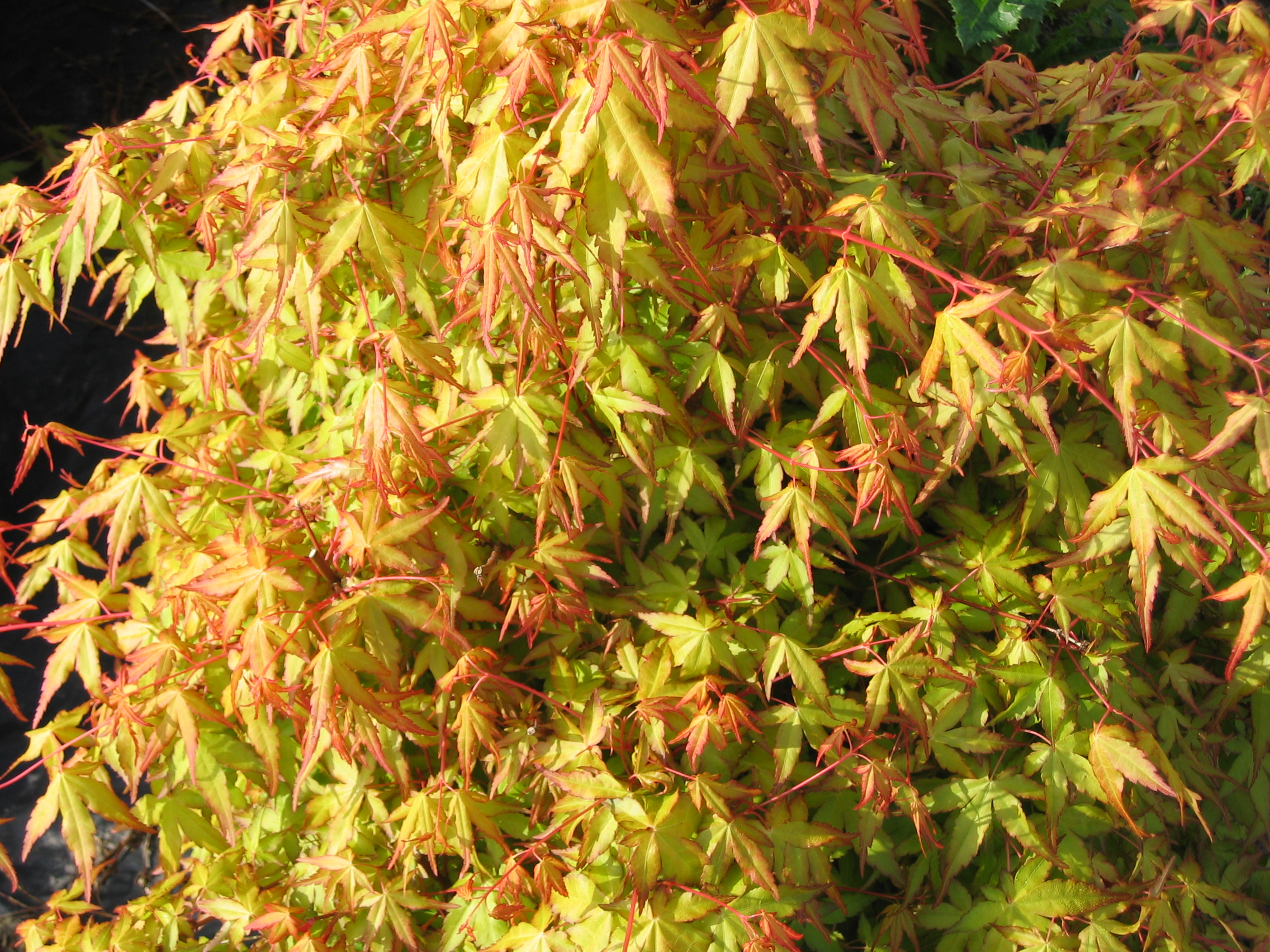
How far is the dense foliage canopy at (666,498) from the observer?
1269 millimetres

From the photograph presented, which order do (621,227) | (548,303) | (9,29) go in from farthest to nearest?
(9,29), (548,303), (621,227)

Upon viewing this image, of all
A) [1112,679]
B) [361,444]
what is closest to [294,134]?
[361,444]

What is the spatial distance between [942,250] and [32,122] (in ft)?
11.3

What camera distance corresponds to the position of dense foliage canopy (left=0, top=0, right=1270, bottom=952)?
1.27 metres

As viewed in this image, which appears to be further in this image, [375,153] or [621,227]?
[375,153]

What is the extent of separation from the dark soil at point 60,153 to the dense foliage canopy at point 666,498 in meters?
1.95

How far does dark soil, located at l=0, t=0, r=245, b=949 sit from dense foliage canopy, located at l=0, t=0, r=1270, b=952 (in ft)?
6.38

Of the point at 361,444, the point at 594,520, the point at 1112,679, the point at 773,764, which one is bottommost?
the point at 1112,679

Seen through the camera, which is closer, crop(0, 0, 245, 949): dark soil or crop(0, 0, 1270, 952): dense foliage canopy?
crop(0, 0, 1270, 952): dense foliage canopy

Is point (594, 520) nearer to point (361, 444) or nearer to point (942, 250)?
point (361, 444)

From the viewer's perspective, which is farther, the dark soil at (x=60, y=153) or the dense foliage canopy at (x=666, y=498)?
the dark soil at (x=60, y=153)

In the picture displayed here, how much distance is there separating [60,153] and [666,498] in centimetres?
315

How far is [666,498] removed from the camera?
4.75ft

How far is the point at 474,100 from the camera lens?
135cm
